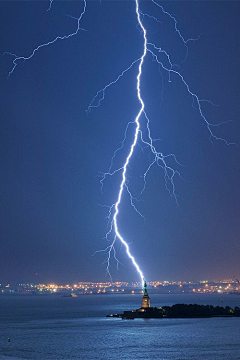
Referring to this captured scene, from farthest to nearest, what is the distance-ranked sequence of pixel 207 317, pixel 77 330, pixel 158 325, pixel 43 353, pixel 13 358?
pixel 207 317 < pixel 158 325 < pixel 77 330 < pixel 43 353 < pixel 13 358

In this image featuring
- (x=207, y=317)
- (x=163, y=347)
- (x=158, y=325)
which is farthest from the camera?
(x=207, y=317)

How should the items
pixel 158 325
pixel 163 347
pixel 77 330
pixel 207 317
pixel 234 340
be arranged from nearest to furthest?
pixel 163 347
pixel 234 340
pixel 77 330
pixel 158 325
pixel 207 317

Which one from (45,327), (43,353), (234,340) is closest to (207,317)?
(45,327)

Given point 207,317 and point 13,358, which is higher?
point 207,317

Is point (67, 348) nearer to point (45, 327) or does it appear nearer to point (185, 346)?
point (185, 346)

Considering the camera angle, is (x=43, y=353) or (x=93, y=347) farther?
(x=93, y=347)

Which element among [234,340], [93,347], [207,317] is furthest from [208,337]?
[207,317]

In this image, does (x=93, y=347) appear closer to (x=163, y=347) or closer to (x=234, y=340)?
(x=163, y=347)

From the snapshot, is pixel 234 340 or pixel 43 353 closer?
pixel 43 353

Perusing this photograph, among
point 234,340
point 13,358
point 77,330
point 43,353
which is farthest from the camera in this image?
point 77,330
